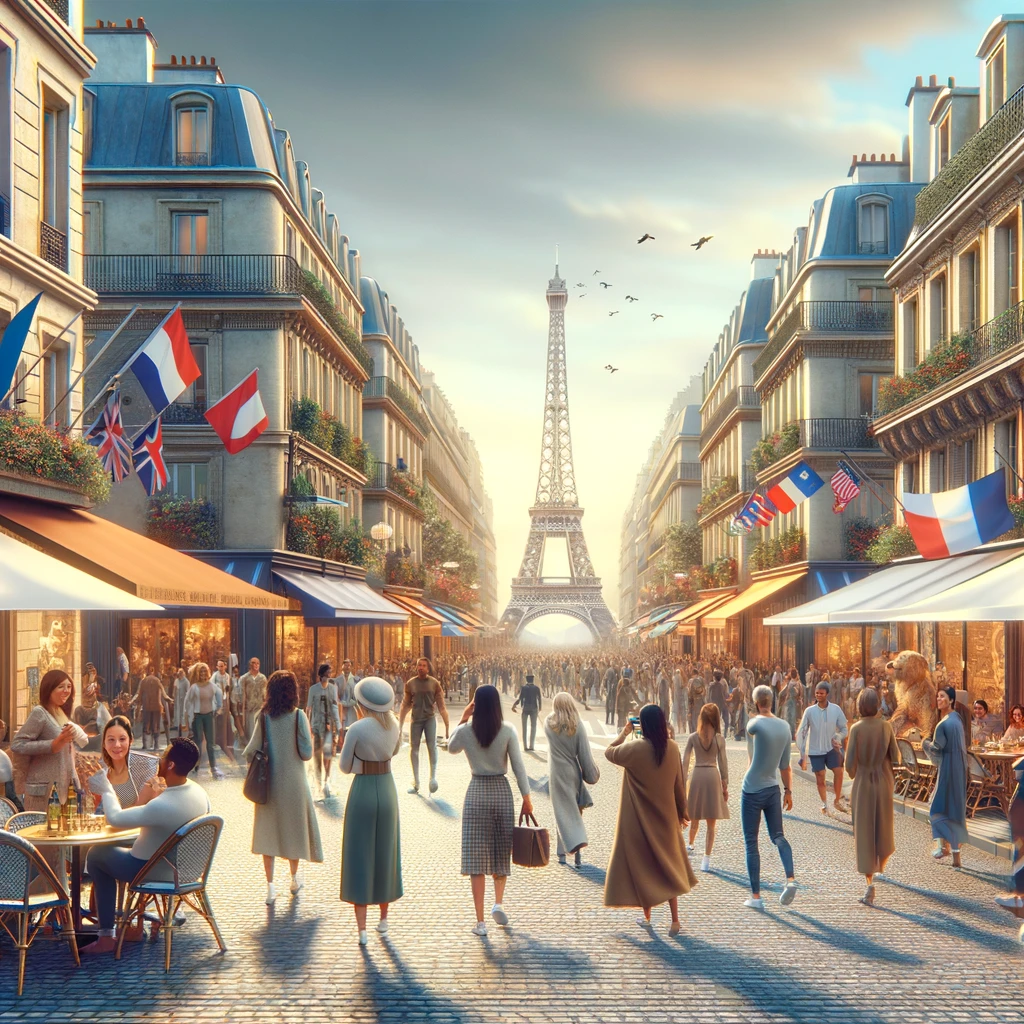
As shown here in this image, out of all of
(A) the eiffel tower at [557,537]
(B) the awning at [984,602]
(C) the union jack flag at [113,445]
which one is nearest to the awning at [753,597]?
(B) the awning at [984,602]

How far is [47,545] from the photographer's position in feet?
46.5

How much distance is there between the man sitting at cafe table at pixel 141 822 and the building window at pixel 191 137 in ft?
80.4

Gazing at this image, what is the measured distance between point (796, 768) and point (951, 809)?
8862 millimetres

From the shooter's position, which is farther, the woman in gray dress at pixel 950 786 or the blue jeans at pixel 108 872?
the woman in gray dress at pixel 950 786

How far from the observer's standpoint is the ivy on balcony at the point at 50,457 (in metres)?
14.5

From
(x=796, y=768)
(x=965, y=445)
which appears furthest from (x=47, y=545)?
(x=965, y=445)

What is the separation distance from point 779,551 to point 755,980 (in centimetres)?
2926

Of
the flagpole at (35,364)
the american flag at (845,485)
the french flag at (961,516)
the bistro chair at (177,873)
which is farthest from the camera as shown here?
the american flag at (845,485)

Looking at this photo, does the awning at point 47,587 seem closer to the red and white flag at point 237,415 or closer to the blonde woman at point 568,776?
the blonde woman at point 568,776

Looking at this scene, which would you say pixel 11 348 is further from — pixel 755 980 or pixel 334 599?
pixel 334 599

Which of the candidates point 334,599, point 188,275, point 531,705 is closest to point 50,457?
point 531,705

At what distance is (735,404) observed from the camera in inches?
1827

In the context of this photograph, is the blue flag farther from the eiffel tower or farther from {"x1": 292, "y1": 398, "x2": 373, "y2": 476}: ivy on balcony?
the eiffel tower

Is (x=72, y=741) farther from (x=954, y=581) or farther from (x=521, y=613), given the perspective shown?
(x=521, y=613)
